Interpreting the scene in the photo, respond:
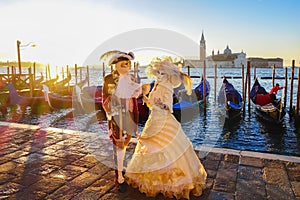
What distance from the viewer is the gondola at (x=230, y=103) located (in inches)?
388

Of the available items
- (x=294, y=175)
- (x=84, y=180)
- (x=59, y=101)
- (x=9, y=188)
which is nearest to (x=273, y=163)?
(x=294, y=175)

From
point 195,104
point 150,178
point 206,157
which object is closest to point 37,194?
point 150,178

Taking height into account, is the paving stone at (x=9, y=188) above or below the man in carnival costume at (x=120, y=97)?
below

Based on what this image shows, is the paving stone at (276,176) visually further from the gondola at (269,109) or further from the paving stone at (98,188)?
the gondola at (269,109)

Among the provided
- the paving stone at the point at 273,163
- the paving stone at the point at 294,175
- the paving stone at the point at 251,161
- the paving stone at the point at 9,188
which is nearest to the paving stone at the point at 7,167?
the paving stone at the point at 9,188

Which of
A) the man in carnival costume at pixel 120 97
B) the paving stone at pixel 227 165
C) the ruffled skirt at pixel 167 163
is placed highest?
the man in carnival costume at pixel 120 97

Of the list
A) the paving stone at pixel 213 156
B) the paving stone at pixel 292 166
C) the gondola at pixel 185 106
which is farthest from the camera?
the gondola at pixel 185 106

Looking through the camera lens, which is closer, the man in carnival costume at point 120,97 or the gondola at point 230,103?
the man in carnival costume at point 120,97

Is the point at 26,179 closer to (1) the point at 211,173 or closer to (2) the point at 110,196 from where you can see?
(2) the point at 110,196

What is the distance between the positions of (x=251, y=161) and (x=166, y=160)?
1.43m

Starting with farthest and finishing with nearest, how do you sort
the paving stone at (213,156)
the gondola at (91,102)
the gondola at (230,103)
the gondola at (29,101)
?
the gondola at (29,101), the gondola at (91,102), the gondola at (230,103), the paving stone at (213,156)

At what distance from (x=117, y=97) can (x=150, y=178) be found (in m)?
0.82

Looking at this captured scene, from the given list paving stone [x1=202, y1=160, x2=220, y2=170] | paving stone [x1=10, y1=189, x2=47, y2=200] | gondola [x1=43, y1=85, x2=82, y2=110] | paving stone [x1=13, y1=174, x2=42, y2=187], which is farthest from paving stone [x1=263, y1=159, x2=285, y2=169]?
gondola [x1=43, y1=85, x2=82, y2=110]

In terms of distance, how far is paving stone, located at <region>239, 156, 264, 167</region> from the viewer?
3150 millimetres
